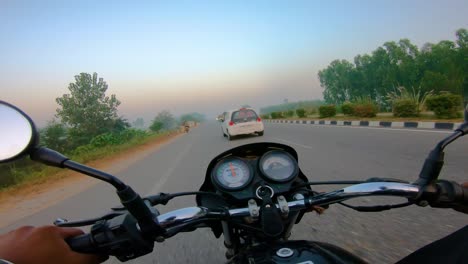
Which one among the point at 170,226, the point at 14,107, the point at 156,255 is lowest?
the point at 156,255

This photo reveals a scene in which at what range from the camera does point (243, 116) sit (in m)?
16.5

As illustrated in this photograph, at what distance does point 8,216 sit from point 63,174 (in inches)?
269

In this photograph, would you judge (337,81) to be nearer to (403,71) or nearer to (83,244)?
(403,71)

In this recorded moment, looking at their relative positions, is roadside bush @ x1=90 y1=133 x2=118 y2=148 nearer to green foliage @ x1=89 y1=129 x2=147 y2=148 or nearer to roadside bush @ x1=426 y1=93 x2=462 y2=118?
green foliage @ x1=89 y1=129 x2=147 y2=148

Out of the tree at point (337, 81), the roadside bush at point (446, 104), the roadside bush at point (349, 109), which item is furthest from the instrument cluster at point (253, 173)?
the tree at point (337, 81)

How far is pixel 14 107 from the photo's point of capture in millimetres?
1086

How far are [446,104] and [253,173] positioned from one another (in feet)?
49.8

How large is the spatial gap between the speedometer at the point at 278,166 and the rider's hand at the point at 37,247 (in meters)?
0.85

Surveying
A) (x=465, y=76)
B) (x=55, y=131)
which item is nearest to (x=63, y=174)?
(x=55, y=131)

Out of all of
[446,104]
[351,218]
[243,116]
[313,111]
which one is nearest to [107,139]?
[243,116]

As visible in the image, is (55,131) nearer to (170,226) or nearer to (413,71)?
(170,226)

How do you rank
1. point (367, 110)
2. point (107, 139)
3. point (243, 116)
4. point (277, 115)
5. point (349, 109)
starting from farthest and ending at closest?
point (277, 115)
point (107, 139)
point (349, 109)
point (367, 110)
point (243, 116)

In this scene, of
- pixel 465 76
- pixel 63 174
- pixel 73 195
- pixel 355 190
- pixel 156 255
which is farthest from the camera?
pixel 465 76

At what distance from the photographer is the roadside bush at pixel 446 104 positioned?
14.0 meters
